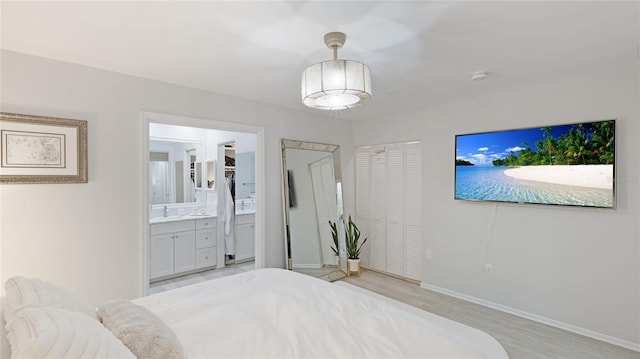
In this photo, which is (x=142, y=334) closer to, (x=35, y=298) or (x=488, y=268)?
(x=35, y=298)

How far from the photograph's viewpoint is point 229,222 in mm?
5012

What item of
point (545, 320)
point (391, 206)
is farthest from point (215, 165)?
point (545, 320)

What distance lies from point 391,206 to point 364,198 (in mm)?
506

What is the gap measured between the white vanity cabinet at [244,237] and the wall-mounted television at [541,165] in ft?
10.8

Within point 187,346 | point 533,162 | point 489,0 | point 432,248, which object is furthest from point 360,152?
point 187,346

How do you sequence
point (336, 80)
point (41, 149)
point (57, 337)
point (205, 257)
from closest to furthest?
point (57, 337), point (336, 80), point (41, 149), point (205, 257)

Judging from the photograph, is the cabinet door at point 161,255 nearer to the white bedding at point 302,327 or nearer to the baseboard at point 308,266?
the baseboard at point 308,266

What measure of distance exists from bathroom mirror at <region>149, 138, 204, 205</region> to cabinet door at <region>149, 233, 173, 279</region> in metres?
1.01

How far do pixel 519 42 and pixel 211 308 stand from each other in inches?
108

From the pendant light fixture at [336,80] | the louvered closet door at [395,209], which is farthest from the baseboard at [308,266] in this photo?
the pendant light fixture at [336,80]

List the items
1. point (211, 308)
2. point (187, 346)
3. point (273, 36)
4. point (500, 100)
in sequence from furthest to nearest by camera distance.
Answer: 1. point (500, 100)
2. point (273, 36)
3. point (211, 308)
4. point (187, 346)

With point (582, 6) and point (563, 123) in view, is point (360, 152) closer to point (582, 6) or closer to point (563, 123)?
point (563, 123)

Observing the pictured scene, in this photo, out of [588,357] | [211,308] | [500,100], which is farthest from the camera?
[500,100]

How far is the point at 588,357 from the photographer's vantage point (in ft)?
8.32
